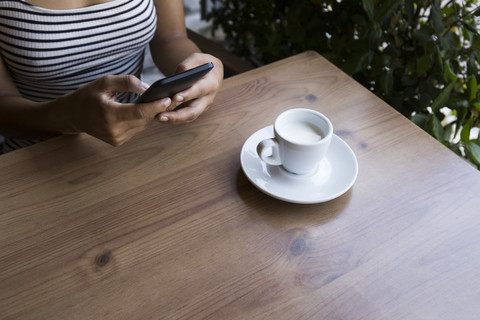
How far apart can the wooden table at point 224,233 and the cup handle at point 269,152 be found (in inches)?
2.4

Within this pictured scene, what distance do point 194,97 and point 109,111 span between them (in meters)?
0.16

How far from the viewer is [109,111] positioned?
2.32ft

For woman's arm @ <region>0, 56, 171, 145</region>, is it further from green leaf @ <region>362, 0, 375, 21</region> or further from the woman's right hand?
green leaf @ <region>362, 0, 375, 21</region>

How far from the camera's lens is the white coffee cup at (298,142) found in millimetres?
656

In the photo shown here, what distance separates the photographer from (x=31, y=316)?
1.77 feet

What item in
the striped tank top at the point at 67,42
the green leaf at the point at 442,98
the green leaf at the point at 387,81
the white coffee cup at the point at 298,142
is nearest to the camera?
the white coffee cup at the point at 298,142

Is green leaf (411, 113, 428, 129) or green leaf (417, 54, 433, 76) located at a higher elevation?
green leaf (417, 54, 433, 76)

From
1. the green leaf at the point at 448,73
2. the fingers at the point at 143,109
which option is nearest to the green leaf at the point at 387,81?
the green leaf at the point at 448,73

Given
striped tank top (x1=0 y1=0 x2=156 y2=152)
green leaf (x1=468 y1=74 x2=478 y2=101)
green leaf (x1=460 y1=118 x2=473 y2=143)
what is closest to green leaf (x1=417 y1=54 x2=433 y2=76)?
green leaf (x1=468 y1=74 x2=478 y2=101)

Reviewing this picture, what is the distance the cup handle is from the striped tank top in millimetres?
524

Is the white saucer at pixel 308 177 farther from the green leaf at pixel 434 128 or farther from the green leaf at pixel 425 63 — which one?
the green leaf at pixel 425 63

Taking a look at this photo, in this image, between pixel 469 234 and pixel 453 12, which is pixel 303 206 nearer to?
pixel 469 234

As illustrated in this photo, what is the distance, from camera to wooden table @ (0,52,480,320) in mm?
554

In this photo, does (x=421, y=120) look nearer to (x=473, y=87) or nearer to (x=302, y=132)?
(x=473, y=87)
